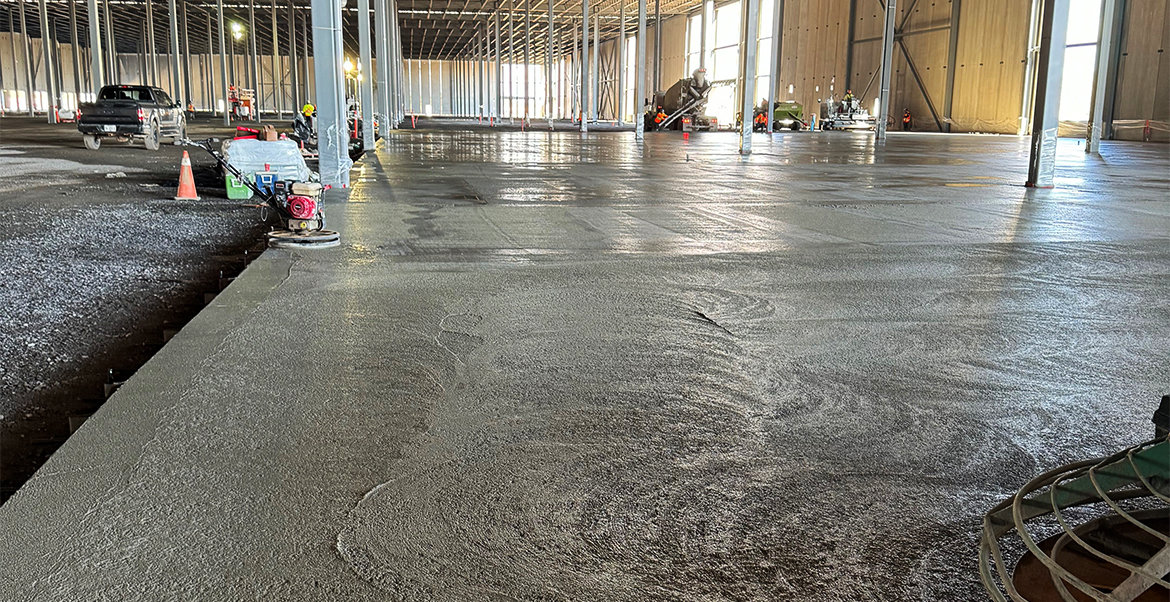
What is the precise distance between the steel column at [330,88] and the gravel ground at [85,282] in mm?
1184

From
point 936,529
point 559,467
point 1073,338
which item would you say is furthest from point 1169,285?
point 559,467

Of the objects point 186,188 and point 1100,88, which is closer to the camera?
point 186,188

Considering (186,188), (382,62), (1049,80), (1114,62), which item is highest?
(1114,62)

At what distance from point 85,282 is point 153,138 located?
17.6 metres

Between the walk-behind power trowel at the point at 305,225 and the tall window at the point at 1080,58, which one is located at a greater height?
the tall window at the point at 1080,58

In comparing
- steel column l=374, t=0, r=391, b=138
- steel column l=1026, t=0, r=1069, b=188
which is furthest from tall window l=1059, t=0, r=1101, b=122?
steel column l=1026, t=0, r=1069, b=188

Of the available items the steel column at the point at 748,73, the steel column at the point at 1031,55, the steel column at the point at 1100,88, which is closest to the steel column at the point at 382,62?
the steel column at the point at 748,73

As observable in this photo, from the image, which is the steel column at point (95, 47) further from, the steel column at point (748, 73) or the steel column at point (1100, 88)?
the steel column at point (1100, 88)

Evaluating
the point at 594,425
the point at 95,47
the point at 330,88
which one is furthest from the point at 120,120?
the point at 594,425

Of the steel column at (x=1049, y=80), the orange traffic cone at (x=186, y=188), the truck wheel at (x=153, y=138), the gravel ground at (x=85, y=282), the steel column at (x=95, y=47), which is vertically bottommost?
the gravel ground at (x=85, y=282)

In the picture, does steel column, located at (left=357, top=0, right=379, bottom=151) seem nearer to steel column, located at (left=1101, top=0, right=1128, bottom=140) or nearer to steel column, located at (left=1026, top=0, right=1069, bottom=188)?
steel column, located at (left=1026, top=0, right=1069, bottom=188)

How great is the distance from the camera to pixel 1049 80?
12289mm

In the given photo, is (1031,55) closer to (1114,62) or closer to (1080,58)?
(1080,58)

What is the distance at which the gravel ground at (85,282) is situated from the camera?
4777 mm
